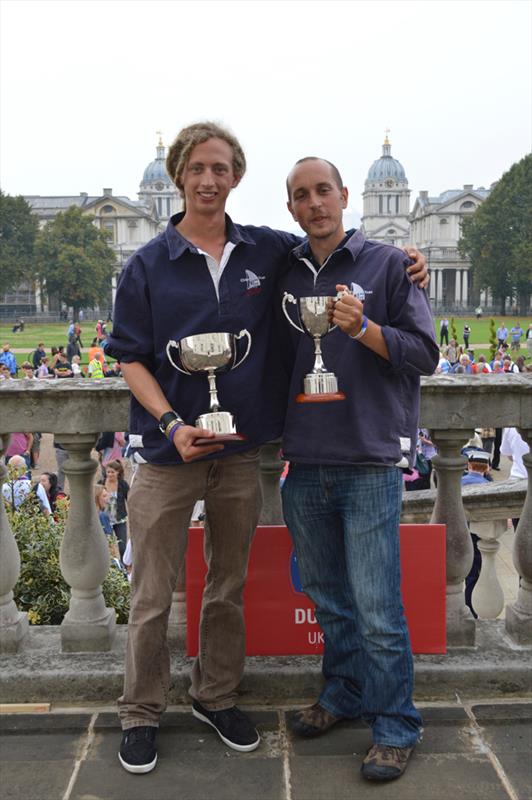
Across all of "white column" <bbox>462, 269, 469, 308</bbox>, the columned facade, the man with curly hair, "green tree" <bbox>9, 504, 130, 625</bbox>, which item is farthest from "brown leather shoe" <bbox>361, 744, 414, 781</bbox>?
"white column" <bbox>462, 269, 469, 308</bbox>

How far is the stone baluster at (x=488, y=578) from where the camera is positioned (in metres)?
5.04

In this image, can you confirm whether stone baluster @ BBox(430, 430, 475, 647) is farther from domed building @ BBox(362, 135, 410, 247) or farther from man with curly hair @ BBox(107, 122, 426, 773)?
domed building @ BBox(362, 135, 410, 247)

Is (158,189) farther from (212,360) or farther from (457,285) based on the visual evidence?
(212,360)

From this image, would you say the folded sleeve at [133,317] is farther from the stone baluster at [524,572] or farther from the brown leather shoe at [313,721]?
the stone baluster at [524,572]

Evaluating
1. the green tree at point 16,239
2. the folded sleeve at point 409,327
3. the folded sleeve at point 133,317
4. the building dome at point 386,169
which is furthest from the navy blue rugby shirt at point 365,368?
the building dome at point 386,169

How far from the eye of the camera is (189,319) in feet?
9.02

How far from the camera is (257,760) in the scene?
112 inches

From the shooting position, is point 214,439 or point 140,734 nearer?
point 214,439

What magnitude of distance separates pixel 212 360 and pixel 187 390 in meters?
0.19

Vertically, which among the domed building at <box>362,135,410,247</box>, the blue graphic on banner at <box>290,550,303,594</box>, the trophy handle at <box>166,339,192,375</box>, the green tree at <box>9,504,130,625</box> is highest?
the domed building at <box>362,135,410,247</box>

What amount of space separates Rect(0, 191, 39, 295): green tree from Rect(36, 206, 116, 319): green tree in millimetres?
1111

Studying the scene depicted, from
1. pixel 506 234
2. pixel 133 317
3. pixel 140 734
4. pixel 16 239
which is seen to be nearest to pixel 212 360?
pixel 133 317

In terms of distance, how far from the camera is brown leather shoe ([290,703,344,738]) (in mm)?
2977

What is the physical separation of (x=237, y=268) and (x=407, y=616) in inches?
58.4
